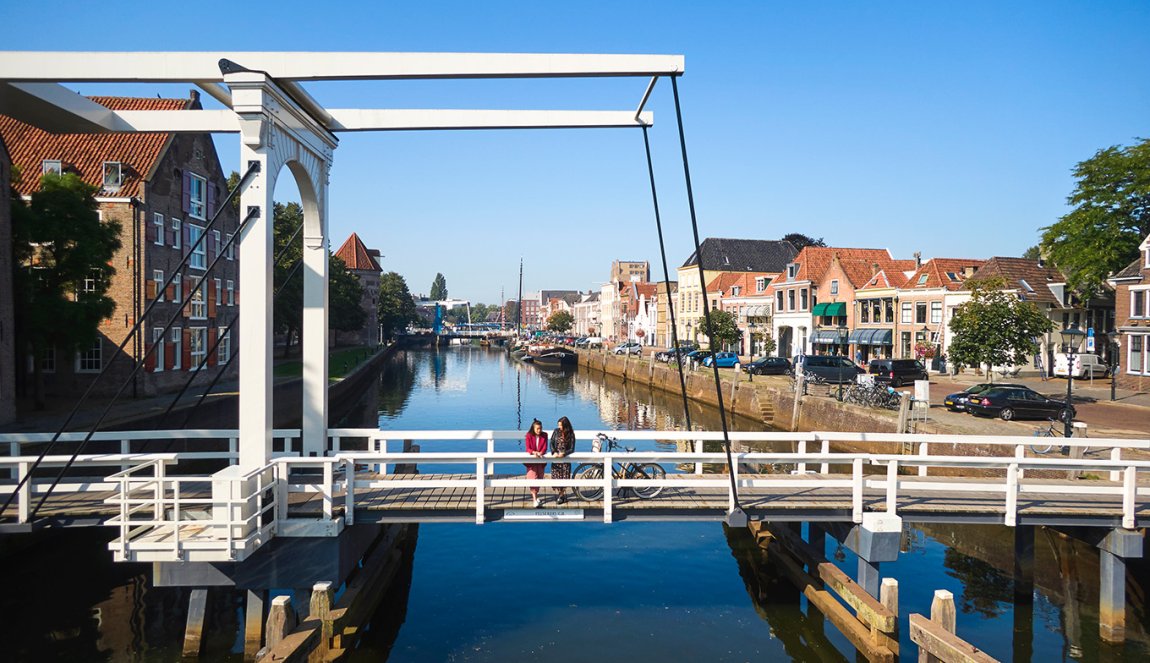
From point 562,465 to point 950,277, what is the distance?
41167 millimetres

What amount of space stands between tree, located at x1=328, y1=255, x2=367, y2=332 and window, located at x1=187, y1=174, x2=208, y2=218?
24069mm

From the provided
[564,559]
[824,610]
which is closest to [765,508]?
[824,610]

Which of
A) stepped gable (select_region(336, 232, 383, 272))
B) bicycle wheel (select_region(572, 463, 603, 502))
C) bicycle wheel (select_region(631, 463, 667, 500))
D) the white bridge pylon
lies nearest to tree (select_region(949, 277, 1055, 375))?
bicycle wheel (select_region(631, 463, 667, 500))

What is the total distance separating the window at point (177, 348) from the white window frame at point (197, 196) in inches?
229

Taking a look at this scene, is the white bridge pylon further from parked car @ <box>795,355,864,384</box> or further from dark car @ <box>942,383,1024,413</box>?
parked car @ <box>795,355,864,384</box>

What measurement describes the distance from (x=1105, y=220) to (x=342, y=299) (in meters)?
54.3

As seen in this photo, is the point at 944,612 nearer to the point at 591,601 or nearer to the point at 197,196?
the point at 591,601

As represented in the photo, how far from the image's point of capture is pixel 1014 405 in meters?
24.8

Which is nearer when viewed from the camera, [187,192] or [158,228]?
[158,228]

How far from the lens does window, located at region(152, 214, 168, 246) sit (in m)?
31.0

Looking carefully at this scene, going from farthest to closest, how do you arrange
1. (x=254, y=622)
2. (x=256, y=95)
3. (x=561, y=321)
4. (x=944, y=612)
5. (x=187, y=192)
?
(x=561, y=321), (x=187, y=192), (x=254, y=622), (x=256, y=95), (x=944, y=612)

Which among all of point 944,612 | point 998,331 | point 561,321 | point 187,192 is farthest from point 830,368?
point 561,321

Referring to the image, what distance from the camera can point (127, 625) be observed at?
37.1 ft

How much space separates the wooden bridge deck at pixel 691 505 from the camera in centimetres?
978
